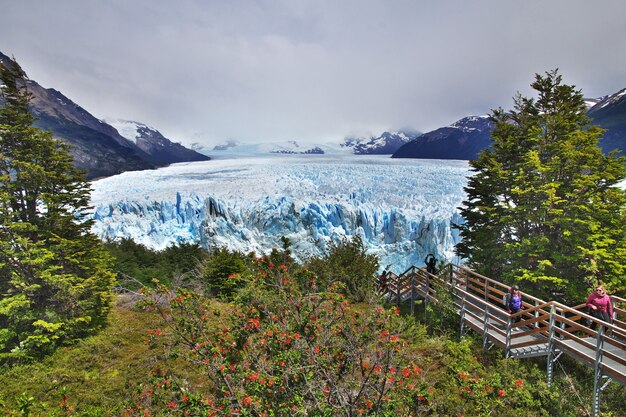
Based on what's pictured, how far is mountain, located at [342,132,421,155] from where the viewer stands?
6234 inches

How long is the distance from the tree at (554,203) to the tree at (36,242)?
12.7 meters

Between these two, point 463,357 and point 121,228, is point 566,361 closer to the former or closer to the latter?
point 463,357

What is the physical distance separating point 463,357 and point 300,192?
68.4 ft

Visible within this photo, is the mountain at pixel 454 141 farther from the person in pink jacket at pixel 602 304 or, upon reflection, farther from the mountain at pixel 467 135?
the person in pink jacket at pixel 602 304

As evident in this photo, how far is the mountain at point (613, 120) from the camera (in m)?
47.4

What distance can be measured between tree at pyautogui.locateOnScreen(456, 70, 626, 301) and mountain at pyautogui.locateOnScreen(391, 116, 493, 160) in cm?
6901

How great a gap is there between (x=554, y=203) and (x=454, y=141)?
85.6 meters

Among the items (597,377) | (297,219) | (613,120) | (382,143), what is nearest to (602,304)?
(597,377)

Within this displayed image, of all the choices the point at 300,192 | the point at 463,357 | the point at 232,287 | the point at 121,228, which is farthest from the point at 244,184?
the point at 463,357

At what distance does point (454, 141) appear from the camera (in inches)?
3396

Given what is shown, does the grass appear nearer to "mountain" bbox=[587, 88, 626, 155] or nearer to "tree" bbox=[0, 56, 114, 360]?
"tree" bbox=[0, 56, 114, 360]

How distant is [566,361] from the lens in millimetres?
6945

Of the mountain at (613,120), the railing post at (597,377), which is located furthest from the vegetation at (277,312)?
the mountain at (613,120)

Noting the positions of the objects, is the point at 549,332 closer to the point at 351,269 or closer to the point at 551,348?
the point at 551,348
